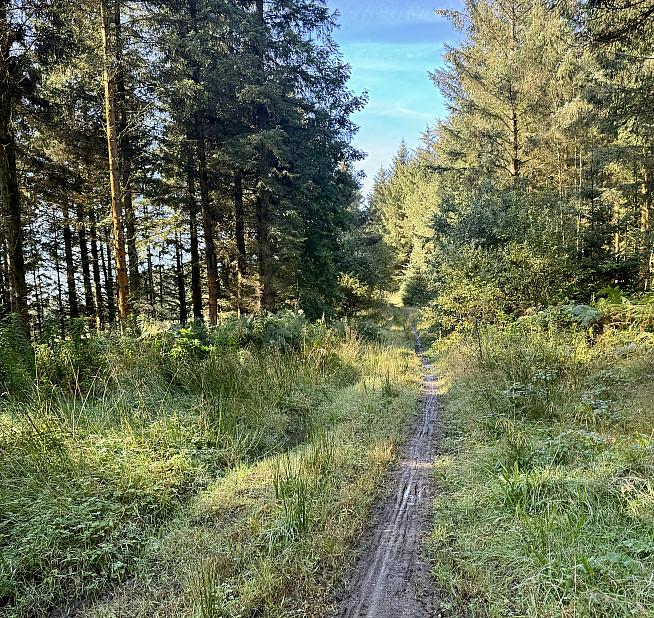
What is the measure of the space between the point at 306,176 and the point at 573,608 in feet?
42.9

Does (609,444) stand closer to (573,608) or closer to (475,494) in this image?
(475,494)

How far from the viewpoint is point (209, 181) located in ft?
42.9

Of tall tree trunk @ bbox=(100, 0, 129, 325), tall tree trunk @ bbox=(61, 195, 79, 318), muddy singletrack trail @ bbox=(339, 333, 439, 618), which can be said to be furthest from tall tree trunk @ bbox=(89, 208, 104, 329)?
muddy singletrack trail @ bbox=(339, 333, 439, 618)

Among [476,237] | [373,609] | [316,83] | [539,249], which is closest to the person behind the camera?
[373,609]

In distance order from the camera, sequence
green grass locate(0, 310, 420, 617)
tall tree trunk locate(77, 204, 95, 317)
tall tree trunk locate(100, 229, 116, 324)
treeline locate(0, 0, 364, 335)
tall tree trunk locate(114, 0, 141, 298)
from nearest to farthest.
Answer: green grass locate(0, 310, 420, 617) → treeline locate(0, 0, 364, 335) → tall tree trunk locate(114, 0, 141, 298) → tall tree trunk locate(100, 229, 116, 324) → tall tree trunk locate(77, 204, 95, 317)

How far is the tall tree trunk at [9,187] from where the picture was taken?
22.0ft

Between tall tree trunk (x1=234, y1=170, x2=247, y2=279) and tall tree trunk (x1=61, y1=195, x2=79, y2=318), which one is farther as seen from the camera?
tall tree trunk (x1=61, y1=195, x2=79, y2=318)

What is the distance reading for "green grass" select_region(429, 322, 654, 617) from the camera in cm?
223

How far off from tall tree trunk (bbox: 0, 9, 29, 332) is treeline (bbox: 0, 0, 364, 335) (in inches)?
1.2

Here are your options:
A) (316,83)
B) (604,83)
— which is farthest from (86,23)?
(604,83)

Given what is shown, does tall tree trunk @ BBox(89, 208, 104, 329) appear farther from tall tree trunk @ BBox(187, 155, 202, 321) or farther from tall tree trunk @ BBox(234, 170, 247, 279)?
tall tree trunk @ BBox(234, 170, 247, 279)

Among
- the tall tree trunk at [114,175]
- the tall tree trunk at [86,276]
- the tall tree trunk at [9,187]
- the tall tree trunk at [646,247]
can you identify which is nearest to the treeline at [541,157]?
the tall tree trunk at [646,247]

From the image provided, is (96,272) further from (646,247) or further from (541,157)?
(646,247)

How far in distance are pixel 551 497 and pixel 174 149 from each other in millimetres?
12911
